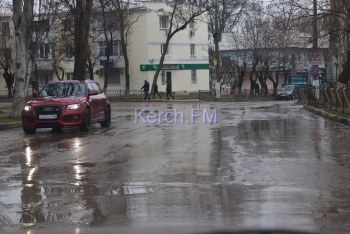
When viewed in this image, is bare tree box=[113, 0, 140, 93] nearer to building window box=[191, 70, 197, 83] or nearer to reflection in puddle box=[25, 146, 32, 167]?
building window box=[191, 70, 197, 83]

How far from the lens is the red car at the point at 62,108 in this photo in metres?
16.2

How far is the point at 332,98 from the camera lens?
24812 millimetres

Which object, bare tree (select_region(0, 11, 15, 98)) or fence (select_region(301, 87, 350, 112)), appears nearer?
fence (select_region(301, 87, 350, 112))

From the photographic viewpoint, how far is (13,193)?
7.76 m

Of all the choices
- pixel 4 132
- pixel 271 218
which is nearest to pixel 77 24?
pixel 4 132

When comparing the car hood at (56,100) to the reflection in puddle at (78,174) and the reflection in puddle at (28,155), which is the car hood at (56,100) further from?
the reflection in puddle at (78,174)

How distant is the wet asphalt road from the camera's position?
6188 mm

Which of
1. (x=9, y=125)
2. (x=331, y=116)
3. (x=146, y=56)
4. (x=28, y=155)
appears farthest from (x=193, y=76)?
(x=28, y=155)

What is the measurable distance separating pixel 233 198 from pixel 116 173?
266 centimetres

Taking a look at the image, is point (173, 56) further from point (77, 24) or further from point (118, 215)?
point (118, 215)

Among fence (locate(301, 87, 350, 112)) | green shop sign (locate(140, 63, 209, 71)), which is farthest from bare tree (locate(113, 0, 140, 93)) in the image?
fence (locate(301, 87, 350, 112))

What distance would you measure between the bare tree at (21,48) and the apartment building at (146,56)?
1301 inches

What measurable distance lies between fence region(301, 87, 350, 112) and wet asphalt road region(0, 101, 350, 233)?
23.4 ft

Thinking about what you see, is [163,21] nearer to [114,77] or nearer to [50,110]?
[114,77]
